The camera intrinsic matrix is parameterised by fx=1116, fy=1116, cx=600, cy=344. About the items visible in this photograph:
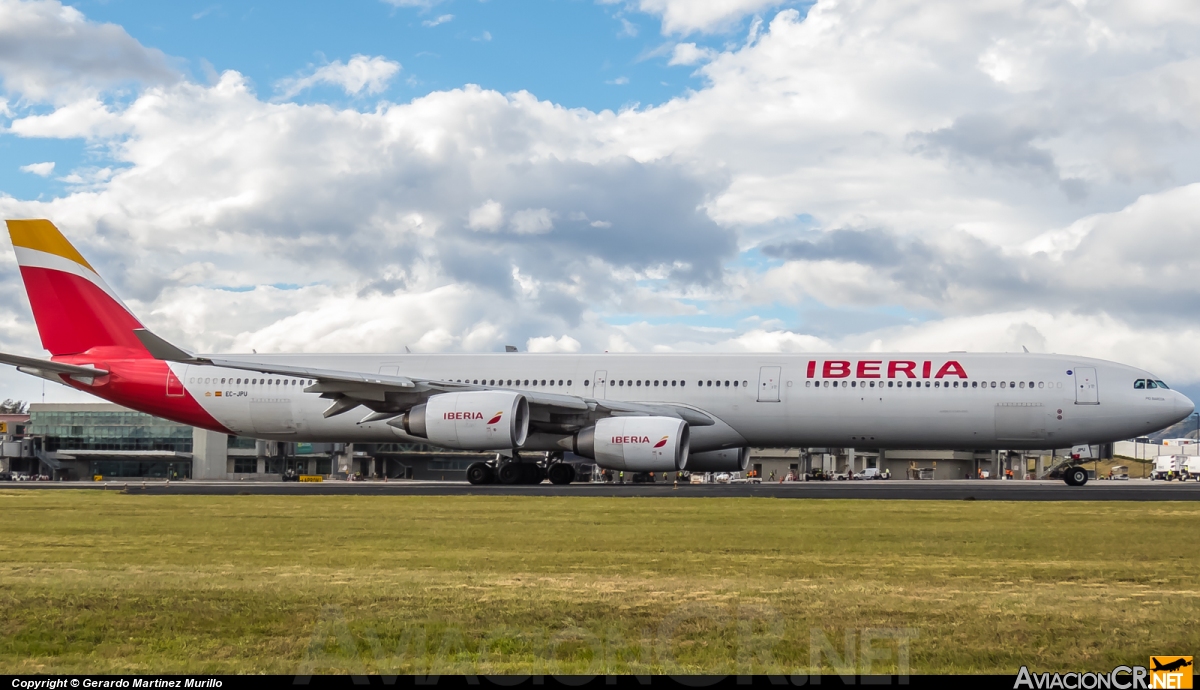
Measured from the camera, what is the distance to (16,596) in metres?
9.12

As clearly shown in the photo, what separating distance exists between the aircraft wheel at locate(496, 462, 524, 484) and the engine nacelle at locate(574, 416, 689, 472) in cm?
442

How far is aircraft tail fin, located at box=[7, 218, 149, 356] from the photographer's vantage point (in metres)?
37.1

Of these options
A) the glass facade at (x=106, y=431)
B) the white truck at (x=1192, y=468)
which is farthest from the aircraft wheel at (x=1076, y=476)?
the glass facade at (x=106, y=431)

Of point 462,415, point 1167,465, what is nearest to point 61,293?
point 462,415

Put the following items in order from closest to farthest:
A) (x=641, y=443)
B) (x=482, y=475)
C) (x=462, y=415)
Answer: (x=641, y=443), (x=462, y=415), (x=482, y=475)

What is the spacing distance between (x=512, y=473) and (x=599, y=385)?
4.02 metres

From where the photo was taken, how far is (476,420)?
32281 mm

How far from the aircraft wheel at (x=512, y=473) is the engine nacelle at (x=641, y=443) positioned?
442cm

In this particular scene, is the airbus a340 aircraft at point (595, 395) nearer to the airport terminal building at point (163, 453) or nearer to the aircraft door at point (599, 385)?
the aircraft door at point (599, 385)

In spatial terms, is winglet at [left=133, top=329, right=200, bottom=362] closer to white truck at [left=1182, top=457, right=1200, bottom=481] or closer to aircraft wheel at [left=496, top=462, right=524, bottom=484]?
aircraft wheel at [left=496, top=462, right=524, bottom=484]

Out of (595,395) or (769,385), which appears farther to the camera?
(595,395)

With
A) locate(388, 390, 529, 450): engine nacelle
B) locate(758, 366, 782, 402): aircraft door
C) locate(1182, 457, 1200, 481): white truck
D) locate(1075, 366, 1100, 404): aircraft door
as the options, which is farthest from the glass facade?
locate(1182, 457, 1200, 481): white truck

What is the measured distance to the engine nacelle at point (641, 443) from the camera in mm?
31406

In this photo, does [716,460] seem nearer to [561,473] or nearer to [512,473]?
[561,473]
